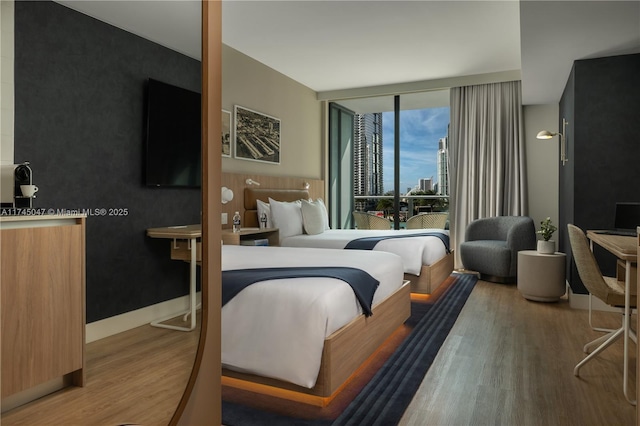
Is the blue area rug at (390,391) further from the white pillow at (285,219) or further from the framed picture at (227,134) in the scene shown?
the framed picture at (227,134)

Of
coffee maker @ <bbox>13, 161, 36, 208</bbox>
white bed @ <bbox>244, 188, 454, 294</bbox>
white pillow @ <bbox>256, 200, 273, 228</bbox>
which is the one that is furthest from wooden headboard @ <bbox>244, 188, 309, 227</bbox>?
coffee maker @ <bbox>13, 161, 36, 208</bbox>

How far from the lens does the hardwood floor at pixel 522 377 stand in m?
2.00

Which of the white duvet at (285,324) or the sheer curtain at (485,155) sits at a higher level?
the sheer curtain at (485,155)

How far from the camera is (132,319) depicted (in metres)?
0.90

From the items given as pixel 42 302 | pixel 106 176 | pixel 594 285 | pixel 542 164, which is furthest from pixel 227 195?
pixel 542 164

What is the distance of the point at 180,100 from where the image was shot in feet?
3.52

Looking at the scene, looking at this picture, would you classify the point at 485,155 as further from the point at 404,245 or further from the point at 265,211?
the point at 265,211

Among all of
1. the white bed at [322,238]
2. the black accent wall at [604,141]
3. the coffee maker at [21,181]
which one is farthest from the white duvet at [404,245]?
the coffee maker at [21,181]

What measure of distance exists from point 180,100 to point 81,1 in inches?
13.5

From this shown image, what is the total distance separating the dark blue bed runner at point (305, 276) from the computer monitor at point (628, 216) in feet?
7.40

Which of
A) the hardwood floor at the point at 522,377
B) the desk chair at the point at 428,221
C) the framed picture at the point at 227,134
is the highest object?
the framed picture at the point at 227,134

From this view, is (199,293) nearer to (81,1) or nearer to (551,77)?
(81,1)

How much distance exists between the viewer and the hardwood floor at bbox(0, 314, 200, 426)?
0.72 metres

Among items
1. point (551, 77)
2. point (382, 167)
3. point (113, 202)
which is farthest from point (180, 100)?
point (382, 167)
